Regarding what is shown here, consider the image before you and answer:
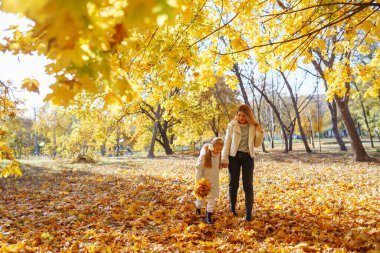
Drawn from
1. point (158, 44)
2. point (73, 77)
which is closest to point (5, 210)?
point (158, 44)

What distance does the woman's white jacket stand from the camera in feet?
15.2

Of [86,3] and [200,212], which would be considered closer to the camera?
[86,3]

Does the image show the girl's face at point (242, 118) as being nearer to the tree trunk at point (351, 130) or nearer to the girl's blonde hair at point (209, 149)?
the girl's blonde hair at point (209, 149)

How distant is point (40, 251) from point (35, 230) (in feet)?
3.32

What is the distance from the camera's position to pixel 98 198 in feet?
21.5

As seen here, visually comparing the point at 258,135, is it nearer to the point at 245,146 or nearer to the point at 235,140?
the point at 245,146

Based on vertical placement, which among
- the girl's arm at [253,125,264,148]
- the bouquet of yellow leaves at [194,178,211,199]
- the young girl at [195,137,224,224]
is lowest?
the bouquet of yellow leaves at [194,178,211,199]

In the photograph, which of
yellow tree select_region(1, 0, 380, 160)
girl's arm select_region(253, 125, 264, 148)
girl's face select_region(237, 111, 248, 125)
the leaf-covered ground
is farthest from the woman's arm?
yellow tree select_region(1, 0, 380, 160)

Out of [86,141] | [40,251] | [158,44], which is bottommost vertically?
[40,251]

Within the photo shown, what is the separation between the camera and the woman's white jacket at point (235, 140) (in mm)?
4633

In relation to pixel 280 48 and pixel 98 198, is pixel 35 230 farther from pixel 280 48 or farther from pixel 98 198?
pixel 280 48

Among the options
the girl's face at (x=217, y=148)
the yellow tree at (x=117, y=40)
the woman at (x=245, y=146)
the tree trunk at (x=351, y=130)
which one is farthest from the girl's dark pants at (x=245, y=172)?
the tree trunk at (x=351, y=130)

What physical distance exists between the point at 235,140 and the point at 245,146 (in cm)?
20

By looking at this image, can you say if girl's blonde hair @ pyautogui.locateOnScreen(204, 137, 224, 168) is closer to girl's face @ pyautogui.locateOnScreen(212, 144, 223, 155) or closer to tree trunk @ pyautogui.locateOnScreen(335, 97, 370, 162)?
girl's face @ pyautogui.locateOnScreen(212, 144, 223, 155)
